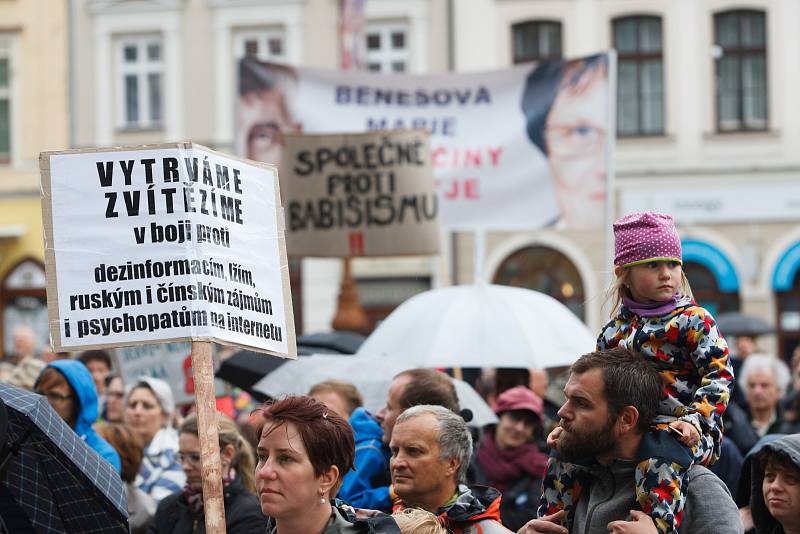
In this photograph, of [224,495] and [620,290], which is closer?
[620,290]

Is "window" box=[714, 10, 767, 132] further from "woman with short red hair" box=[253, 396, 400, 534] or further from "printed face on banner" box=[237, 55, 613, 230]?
"woman with short red hair" box=[253, 396, 400, 534]

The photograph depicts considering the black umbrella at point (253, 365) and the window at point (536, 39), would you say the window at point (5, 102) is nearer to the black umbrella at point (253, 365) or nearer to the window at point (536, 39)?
the window at point (536, 39)

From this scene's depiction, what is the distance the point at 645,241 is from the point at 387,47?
22.1m

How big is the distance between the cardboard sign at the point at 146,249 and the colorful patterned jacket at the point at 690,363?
1269 mm

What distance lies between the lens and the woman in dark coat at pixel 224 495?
598 centimetres

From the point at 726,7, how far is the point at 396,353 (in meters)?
17.9

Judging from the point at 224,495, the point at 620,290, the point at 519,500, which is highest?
the point at 620,290

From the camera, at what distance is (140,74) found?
88.1 feet

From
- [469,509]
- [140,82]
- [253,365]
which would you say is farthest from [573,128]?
[140,82]

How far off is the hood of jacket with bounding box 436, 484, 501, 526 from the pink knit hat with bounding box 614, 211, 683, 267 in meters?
0.91

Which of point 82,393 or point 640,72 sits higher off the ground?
point 640,72

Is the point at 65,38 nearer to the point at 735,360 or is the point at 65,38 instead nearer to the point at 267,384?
the point at 735,360

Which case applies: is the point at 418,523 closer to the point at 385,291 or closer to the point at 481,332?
the point at 481,332

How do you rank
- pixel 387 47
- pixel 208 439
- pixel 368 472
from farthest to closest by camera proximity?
pixel 387 47 < pixel 368 472 < pixel 208 439
